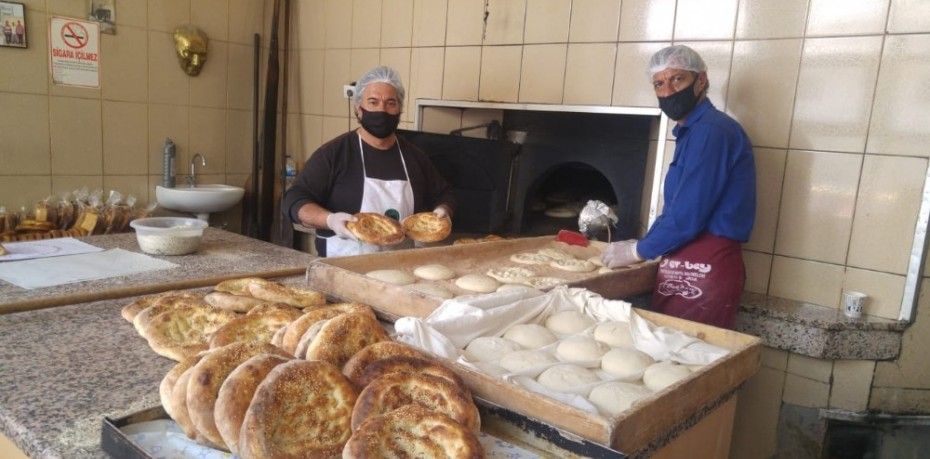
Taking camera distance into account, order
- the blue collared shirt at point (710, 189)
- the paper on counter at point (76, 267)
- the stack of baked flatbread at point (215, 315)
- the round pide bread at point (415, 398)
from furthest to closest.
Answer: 1. the blue collared shirt at point (710, 189)
2. the paper on counter at point (76, 267)
3. the stack of baked flatbread at point (215, 315)
4. the round pide bread at point (415, 398)

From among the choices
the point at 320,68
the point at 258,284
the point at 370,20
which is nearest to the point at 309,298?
the point at 258,284

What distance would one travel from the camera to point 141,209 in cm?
470

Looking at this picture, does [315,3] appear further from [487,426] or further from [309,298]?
[487,426]

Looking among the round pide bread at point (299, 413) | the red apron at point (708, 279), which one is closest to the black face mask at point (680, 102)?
the red apron at point (708, 279)

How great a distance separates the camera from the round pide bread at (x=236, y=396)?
97 cm

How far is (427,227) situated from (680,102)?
123 centimetres

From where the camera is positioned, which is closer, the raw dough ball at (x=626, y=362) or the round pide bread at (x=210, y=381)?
the round pide bread at (x=210, y=381)

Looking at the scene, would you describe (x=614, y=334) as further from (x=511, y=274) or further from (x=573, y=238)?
(x=573, y=238)

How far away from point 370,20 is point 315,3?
0.75m

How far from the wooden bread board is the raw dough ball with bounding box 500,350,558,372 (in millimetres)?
219

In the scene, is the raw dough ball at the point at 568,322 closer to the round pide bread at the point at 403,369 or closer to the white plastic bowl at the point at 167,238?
the round pide bread at the point at 403,369

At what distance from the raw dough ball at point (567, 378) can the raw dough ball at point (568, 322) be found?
0.89ft

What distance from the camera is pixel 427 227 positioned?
2.74m

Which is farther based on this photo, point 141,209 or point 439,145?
point 141,209
